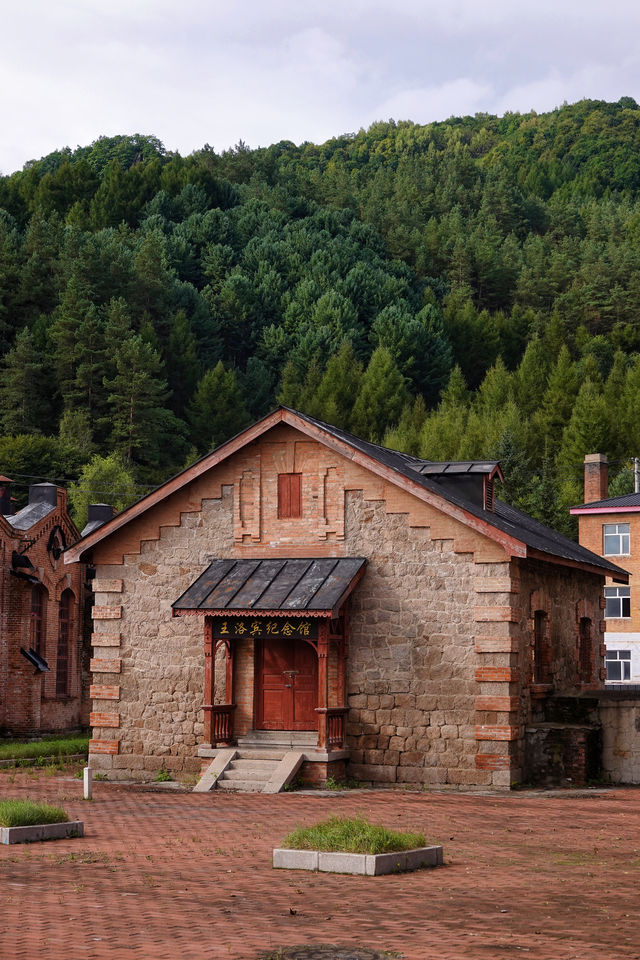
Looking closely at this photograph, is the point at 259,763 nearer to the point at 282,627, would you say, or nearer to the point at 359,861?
the point at 282,627

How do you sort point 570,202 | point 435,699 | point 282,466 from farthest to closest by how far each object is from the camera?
point 570,202 < point 282,466 < point 435,699

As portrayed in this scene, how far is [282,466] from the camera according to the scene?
2545 cm

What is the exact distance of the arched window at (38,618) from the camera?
3822 cm

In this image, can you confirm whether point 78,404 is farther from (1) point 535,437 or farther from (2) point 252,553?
(2) point 252,553

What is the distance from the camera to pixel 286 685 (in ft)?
82.0

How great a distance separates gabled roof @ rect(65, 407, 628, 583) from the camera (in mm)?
23172

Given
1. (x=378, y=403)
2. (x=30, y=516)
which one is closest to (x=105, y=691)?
(x=30, y=516)

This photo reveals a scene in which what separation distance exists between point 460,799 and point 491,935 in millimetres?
11475

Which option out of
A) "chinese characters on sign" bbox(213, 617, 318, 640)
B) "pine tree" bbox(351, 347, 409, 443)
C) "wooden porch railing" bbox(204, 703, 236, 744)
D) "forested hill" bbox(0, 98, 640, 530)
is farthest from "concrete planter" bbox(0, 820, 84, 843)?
"pine tree" bbox(351, 347, 409, 443)

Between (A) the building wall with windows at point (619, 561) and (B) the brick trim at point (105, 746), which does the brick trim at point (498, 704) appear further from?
(A) the building wall with windows at point (619, 561)

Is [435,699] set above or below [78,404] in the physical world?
below

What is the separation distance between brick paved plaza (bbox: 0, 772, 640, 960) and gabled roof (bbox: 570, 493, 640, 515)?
34.1 metres

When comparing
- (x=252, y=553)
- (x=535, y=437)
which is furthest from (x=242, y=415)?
(x=252, y=553)

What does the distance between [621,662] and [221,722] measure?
32627 millimetres
